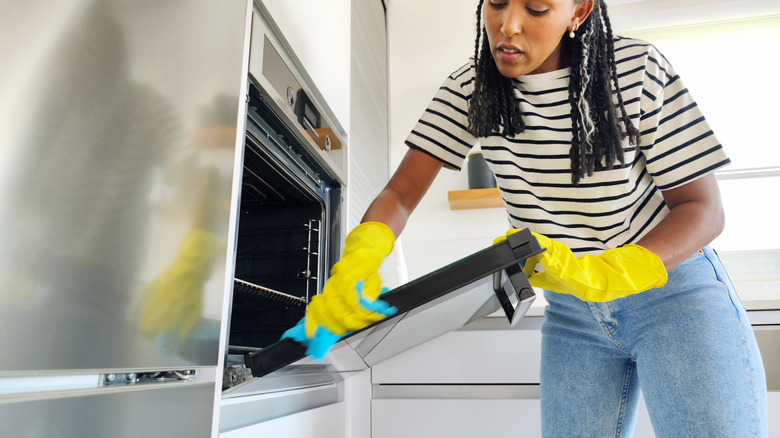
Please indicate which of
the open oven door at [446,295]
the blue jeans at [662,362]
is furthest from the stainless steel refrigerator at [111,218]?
the blue jeans at [662,362]

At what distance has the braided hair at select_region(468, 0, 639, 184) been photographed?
1.01 metres

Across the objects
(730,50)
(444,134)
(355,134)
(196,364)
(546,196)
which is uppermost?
(730,50)

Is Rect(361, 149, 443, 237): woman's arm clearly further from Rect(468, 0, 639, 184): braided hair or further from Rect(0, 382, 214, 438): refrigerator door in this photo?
Rect(0, 382, 214, 438): refrigerator door

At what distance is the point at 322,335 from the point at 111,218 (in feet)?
1.02

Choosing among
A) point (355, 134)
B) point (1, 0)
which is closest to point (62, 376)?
point (1, 0)

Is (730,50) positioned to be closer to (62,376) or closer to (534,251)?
(534,251)

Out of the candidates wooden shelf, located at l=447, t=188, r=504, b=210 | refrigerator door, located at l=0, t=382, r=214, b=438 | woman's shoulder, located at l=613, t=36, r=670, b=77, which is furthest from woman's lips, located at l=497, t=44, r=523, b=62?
wooden shelf, located at l=447, t=188, r=504, b=210

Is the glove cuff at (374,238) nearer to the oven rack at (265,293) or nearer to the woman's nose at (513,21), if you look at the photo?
the oven rack at (265,293)

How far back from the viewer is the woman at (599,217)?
0.84m

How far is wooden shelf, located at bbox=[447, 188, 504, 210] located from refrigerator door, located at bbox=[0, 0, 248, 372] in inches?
70.1

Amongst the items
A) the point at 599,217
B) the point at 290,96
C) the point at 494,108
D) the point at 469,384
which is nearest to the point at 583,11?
the point at 494,108

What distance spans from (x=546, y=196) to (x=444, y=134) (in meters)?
0.25

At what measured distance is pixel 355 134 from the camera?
1990 mm

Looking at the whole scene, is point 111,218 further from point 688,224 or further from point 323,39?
point 323,39
